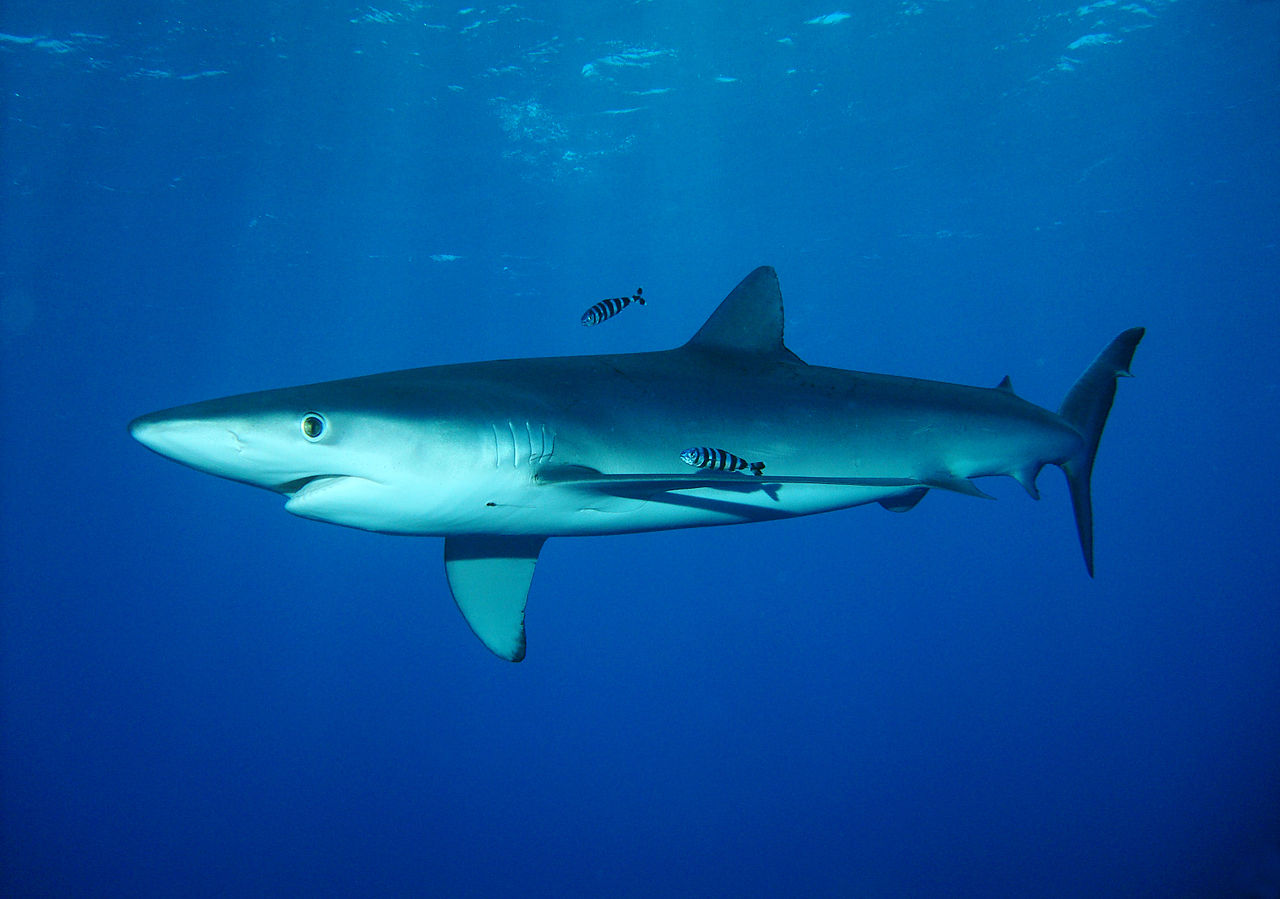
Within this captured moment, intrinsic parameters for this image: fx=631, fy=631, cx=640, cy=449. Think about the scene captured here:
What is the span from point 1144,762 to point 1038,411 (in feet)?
104

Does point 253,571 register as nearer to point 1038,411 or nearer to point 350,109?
point 350,109

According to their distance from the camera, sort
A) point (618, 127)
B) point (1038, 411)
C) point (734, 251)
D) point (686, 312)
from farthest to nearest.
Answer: point (686, 312) < point (734, 251) < point (618, 127) < point (1038, 411)

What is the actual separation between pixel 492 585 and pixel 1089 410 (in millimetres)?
4733

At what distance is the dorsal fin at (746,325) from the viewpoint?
3.75m

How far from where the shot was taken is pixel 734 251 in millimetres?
26000

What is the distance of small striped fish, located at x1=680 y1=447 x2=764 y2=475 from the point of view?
297cm

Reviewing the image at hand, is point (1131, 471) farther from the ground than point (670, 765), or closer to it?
farther from the ground

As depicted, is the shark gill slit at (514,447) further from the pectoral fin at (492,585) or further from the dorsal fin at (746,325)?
the dorsal fin at (746,325)

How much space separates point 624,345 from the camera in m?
35.9

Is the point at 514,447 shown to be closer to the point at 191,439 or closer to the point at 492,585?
the point at 191,439

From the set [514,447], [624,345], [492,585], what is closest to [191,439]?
[514,447]

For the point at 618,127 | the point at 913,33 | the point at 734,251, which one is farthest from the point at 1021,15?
the point at 734,251

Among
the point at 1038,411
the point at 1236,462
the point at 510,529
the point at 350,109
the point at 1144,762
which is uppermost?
the point at 350,109

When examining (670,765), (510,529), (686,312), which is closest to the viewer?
(510,529)
